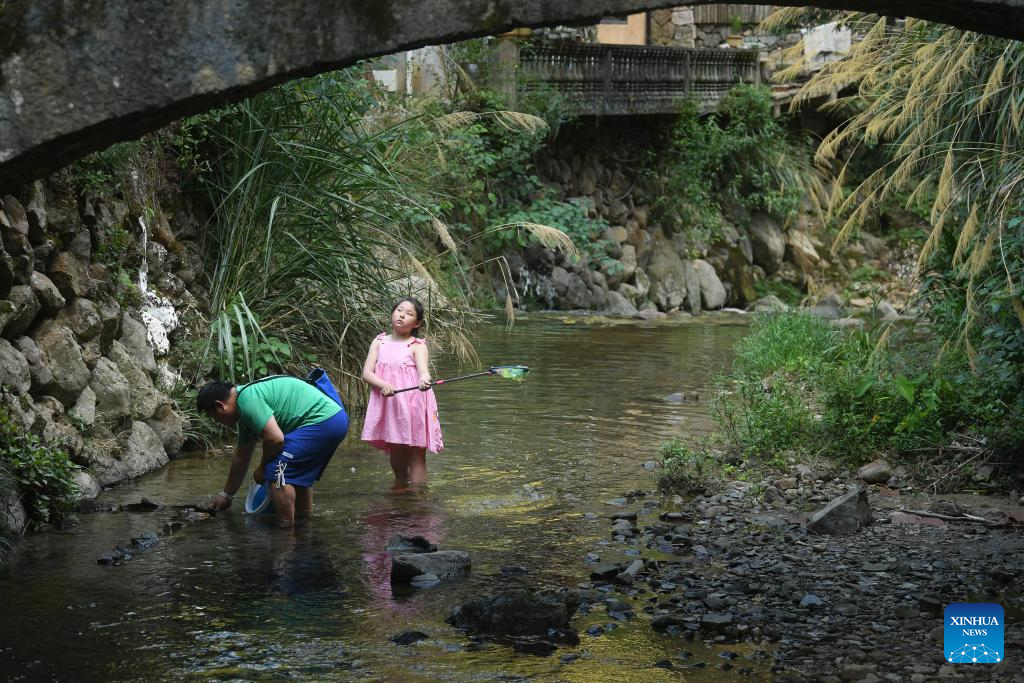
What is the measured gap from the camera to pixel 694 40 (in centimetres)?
2797

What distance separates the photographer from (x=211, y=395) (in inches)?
261

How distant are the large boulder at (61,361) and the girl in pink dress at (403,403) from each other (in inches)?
76.0

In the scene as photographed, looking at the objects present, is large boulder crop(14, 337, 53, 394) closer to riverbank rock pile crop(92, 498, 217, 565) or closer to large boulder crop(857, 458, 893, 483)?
riverbank rock pile crop(92, 498, 217, 565)

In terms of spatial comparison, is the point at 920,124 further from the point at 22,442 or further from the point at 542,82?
the point at 542,82

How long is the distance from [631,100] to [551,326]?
668 cm

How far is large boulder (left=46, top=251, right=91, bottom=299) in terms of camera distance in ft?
25.9

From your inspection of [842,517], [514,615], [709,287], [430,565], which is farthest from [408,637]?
[709,287]

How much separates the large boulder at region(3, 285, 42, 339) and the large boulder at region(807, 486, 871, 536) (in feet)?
16.1

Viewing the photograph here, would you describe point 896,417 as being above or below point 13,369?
below

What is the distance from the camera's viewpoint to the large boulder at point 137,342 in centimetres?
887

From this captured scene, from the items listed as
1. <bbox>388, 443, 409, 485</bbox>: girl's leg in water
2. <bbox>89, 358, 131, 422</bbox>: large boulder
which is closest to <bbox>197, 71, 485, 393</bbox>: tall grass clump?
<bbox>89, 358, 131, 422</bbox>: large boulder

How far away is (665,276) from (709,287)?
3.25ft

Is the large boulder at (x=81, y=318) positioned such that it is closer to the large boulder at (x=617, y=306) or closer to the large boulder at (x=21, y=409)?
the large boulder at (x=21, y=409)

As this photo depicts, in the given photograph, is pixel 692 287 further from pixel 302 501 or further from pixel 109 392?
pixel 302 501
